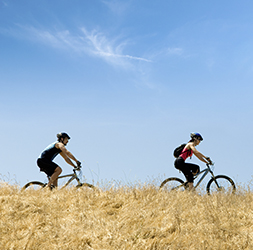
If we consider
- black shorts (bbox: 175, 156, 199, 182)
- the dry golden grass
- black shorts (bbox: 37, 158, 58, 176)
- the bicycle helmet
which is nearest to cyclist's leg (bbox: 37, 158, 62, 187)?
black shorts (bbox: 37, 158, 58, 176)

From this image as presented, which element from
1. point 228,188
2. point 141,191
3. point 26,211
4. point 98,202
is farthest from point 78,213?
point 228,188

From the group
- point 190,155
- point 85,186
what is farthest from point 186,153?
point 85,186

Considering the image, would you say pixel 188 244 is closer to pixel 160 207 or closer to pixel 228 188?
pixel 160 207

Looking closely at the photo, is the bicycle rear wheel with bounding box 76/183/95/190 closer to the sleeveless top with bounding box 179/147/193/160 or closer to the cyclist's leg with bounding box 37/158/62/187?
the cyclist's leg with bounding box 37/158/62/187

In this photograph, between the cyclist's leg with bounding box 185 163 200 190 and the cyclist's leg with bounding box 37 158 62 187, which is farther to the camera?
the cyclist's leg with bounding box 185 163 200 190

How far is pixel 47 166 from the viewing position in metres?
11.2

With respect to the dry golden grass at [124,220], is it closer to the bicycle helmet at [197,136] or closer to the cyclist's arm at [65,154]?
the cyclist's arm at [65,154]

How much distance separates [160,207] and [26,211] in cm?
386

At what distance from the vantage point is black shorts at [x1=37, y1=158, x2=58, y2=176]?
11.2 metres

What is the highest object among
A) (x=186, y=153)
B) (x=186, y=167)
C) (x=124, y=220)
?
(x=186, y=153)

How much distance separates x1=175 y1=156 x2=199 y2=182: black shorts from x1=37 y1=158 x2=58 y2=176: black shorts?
4.65 m

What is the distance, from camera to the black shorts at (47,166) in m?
11.2

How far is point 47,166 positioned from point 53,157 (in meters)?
0.39

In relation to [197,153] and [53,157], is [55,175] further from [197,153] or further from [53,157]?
[197,153]
